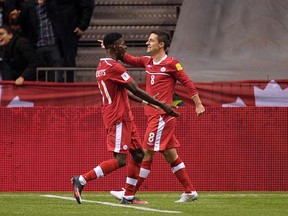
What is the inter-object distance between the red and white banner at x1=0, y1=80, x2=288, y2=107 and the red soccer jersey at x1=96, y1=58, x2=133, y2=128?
356cm

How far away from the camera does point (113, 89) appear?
51.1 ft

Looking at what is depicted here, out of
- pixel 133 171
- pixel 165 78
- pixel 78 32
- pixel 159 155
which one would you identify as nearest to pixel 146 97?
pixel 165 78

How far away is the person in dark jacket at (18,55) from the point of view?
20.7 meters

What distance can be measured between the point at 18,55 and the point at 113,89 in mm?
5666

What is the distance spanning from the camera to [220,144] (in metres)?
19.2

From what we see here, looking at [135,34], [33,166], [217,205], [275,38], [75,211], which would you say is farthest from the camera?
[135,34]

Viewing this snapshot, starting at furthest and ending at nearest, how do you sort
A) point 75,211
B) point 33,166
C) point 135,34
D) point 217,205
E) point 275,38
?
point 135,34, point 275,38, point 33,166, point 217,205, point 75,211

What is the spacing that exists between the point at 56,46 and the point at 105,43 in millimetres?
7283

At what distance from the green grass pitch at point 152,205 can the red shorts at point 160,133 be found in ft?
2.33

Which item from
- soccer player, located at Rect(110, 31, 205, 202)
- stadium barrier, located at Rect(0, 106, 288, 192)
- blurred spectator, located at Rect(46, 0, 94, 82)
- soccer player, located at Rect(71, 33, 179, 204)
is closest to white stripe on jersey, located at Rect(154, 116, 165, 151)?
soccer player, located at Rect(110, 31, 205, 202)

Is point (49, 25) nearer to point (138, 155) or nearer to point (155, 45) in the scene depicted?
point (155, 45)

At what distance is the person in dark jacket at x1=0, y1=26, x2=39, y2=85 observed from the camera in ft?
67.8

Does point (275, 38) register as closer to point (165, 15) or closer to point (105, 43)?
point (165, 15)

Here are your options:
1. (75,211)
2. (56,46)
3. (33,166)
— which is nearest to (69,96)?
(33,166)
